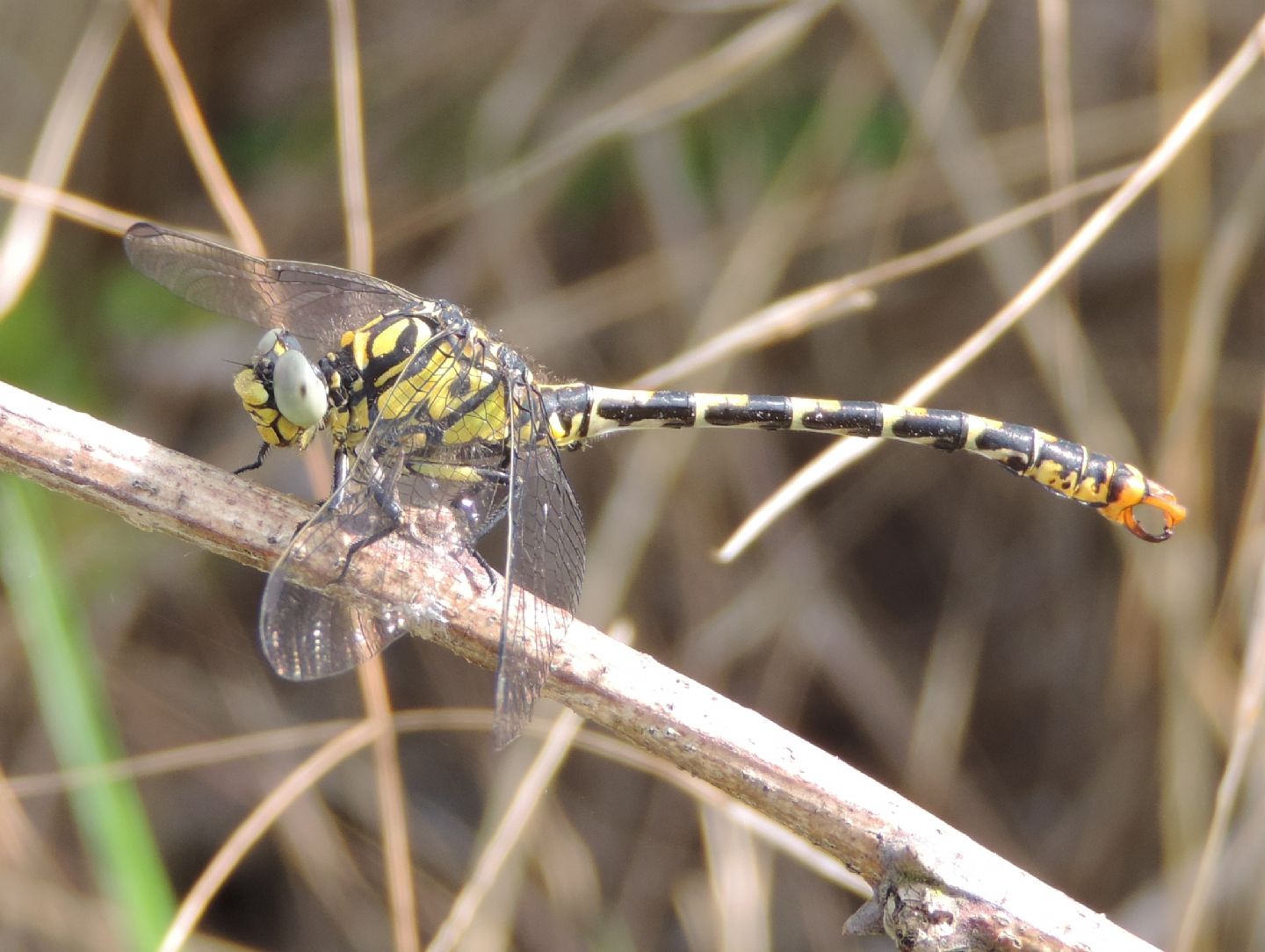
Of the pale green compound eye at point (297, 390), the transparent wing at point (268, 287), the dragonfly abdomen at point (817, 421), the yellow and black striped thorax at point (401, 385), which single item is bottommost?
the pale green compound eye at point (297, 390)

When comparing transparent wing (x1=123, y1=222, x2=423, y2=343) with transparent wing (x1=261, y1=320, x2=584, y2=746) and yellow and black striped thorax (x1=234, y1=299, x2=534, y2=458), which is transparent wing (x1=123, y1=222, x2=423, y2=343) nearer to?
yellow and black striped thorax (x1=234, y1=299, x2=534, y2=458)

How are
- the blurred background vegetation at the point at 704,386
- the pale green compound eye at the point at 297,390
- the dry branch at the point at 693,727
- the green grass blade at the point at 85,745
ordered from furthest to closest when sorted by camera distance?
the blurred background vegetation at the point at 704,386 < the pale green compound eye at the point at 297,390 < the green grass blade at the point at 85,745 < the dry branch at the point at 693,727

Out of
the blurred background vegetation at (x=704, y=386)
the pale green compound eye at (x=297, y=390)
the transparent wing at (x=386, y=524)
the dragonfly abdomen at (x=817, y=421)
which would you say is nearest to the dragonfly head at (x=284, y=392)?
the pale green compound eye at (x=297, y=390)

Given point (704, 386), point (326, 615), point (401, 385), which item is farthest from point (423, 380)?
point (704, 386)

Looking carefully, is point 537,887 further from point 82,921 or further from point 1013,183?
point 1013,183

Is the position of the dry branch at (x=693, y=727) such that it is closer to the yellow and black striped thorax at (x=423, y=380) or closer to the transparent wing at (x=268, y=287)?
the yellow and black striped thorax at (x=423, y=380)

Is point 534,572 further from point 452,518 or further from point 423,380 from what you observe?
point 423,380

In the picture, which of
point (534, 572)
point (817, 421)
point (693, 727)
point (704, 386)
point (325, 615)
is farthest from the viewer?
point (704, 386)

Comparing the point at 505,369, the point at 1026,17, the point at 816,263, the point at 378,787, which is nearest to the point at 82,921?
the point at 378,787
